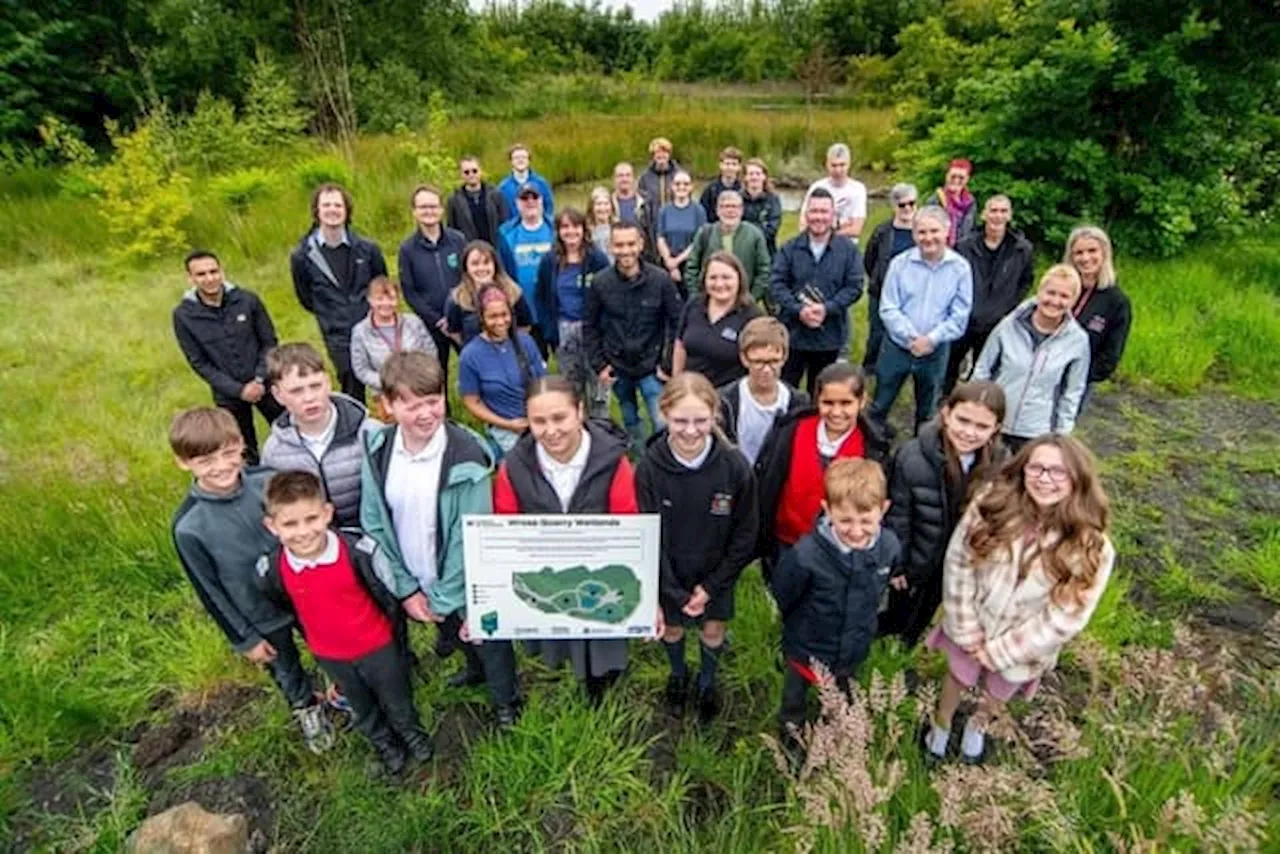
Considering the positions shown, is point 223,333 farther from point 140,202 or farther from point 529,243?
point 140,202

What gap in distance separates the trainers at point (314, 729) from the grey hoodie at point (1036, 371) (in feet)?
12.5

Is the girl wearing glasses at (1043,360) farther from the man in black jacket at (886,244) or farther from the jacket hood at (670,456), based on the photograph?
the jacket hood at (670,456)

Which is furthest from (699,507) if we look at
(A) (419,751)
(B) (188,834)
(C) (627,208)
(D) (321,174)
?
(D) (321,174)

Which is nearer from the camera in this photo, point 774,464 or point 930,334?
point 774,464

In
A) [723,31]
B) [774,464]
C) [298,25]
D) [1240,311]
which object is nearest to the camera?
[774,464]

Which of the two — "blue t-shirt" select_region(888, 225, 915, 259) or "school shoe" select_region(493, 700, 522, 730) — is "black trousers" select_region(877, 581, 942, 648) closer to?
"school shoe" select_region(493, 700, 522, 730)

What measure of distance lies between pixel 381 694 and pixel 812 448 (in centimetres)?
212

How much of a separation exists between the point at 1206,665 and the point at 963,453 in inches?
72.6

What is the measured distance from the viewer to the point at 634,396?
528 cm

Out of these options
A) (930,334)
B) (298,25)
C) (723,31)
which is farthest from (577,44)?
(930,334)

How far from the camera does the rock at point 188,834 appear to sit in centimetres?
258

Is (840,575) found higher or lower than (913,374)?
higher

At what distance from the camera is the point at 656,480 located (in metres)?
2.90

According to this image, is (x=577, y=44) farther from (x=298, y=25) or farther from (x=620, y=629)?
(x=620, y=629)
